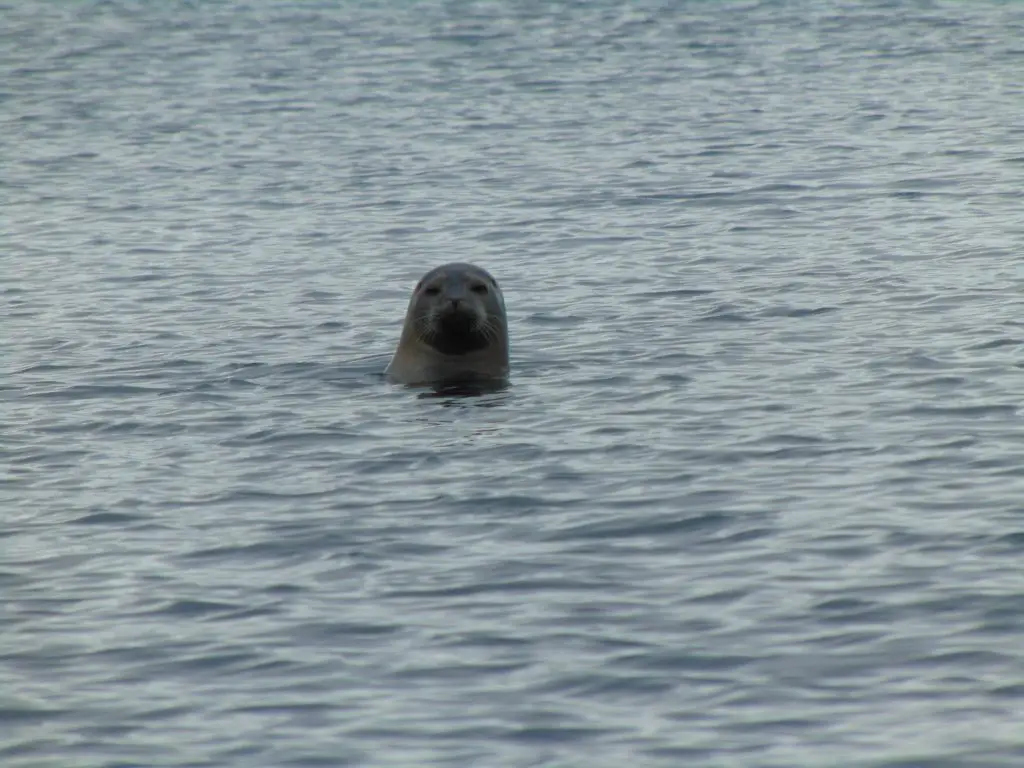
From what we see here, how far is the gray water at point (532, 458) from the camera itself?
10289mm

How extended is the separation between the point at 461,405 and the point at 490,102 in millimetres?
24434

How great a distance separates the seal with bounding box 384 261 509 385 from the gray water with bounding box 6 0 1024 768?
15.9 inches

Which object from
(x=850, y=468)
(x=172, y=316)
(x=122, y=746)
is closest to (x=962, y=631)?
(x=850, y=468)

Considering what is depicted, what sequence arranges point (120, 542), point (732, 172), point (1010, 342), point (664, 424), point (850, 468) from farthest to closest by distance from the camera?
1. point (732, 172)
2. point (1010, 342)
3. point (664, 424)
4. point (850, 468)
5. point (120, 542)

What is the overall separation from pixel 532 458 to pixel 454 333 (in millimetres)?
3077

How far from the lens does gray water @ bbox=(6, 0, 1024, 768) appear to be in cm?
1029

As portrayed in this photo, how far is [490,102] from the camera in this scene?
4056cm

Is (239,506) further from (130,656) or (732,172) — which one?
(732,172)

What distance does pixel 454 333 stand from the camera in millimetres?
17750

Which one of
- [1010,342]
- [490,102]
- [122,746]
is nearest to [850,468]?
[1010,342]

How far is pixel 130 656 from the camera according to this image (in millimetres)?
11133

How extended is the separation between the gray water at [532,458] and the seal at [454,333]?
404 mm

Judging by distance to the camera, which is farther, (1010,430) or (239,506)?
(1010,430)

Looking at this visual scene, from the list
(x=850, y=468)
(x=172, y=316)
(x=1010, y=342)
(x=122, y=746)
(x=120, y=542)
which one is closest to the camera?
(x=122, y=746)
